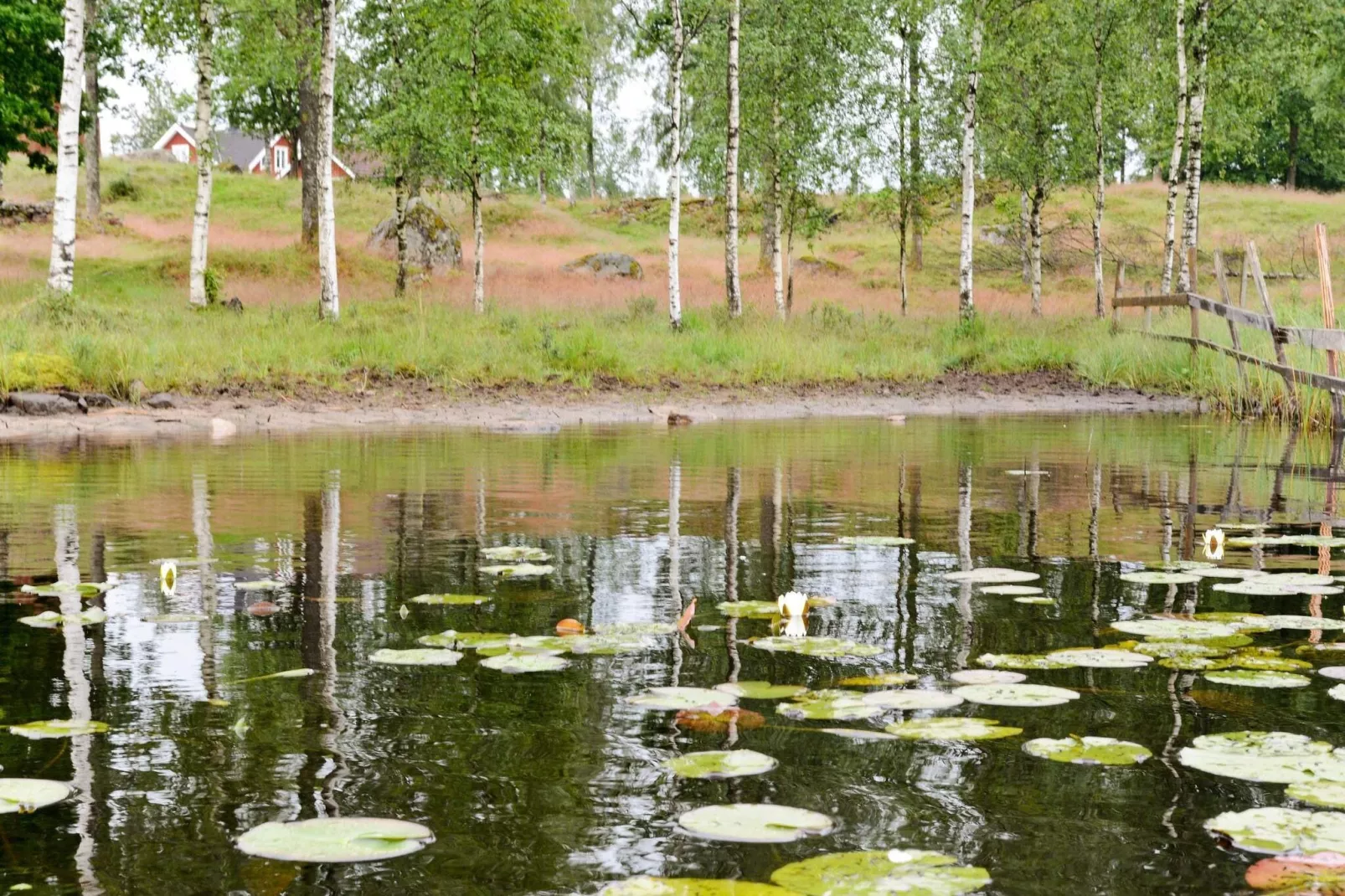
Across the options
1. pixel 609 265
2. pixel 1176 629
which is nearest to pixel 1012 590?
pixel 1176 629

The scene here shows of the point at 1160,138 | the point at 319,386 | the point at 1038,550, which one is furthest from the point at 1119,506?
the point at 1160,138

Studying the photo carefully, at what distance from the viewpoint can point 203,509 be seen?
28.9 feet

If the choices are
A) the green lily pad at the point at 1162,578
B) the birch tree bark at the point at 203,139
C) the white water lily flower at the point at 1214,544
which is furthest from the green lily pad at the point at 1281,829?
the birch tree bark at the point at 203,139

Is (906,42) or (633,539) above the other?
(906,42)

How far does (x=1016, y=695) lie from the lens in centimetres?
416

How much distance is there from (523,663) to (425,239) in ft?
128

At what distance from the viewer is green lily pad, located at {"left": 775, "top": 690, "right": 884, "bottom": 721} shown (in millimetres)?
3976

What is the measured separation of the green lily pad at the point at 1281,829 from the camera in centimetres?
284

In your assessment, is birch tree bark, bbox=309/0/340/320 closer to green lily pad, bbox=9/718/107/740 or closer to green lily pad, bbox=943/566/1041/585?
green lily pad, bbox=943/566/1041/585

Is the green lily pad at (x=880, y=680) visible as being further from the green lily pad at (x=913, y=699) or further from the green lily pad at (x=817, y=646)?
the green lily pad at (x=817, y=646)

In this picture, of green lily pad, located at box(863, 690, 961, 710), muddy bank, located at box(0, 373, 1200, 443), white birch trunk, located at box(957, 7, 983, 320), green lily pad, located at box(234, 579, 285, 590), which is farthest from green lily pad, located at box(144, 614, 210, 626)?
white birch trunk, located at box(957, 7, 983, 320)

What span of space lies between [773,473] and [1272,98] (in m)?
27.5

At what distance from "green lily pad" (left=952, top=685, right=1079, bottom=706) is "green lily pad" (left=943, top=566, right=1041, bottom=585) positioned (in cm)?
204

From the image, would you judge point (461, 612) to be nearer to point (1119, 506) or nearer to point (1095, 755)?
point (1095, 755)
